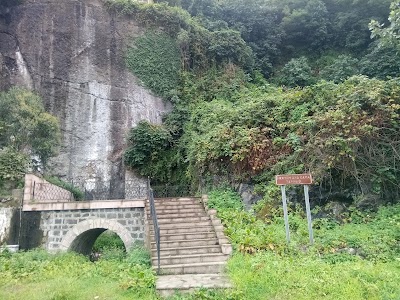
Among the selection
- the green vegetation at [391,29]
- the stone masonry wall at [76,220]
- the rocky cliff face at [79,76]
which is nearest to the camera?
the green vegetation at [391,29]

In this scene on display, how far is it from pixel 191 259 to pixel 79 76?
13.3 m

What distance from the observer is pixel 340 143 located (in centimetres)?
884

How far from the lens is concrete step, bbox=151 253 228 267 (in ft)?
24.1

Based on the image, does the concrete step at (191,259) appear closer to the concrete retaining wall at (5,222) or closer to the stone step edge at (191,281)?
the stone step edge at (191,281)

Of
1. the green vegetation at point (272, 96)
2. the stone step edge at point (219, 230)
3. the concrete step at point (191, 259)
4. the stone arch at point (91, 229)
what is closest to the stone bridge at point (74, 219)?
the stone arch at point (91, 229)

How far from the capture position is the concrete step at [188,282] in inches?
226

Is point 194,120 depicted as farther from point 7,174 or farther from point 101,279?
point 101,279

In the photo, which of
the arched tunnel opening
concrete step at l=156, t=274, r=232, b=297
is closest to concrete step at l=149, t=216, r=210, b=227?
the arched tunnel opening

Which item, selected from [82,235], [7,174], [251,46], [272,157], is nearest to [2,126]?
[7,174]

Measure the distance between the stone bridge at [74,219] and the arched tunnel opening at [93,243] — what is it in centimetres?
30

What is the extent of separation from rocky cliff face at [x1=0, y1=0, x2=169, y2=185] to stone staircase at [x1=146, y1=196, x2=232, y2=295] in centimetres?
723

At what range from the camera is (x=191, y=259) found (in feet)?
24.4

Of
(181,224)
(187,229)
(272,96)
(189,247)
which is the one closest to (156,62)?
(272,96)

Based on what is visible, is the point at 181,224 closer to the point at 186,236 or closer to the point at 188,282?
the point at 186,236
